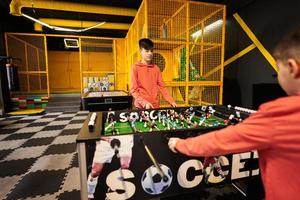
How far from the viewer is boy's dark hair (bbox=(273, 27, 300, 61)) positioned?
26.1 inches

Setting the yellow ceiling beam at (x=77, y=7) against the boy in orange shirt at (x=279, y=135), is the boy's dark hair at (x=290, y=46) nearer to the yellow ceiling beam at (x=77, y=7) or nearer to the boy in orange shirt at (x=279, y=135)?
the boy in orange shirt at (x=279, y=135)

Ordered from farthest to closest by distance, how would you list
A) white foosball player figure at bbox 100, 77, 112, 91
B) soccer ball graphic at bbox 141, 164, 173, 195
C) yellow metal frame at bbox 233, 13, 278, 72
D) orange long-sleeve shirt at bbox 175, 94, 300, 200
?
1. white foosball player figure at bbox 100, 77, 112, 91
2. yellow metal frame at bbox 233, 13, 278, 72
3. soccer ball graphic at bbox 141, 164, 173, 195
4. orange long-sleeve shirt at bbox 175, 94, 300, 200

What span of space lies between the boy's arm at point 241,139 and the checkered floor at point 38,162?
5.37 feet

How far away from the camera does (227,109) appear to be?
6.40 ft

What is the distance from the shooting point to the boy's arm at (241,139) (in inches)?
26.3

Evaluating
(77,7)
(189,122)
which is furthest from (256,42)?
(77,7)

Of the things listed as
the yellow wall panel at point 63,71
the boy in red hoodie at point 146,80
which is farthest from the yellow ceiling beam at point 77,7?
the yellow wall panel at point 63,71

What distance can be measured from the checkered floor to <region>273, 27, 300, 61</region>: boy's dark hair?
2.04 m

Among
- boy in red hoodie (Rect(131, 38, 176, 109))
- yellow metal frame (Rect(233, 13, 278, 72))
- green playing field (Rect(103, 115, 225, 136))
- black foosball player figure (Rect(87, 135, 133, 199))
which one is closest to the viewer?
black foosball player figure (Rect(87, 135, 133, 199))

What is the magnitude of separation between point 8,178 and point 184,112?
222cm

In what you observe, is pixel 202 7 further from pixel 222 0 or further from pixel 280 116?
pixel 280 116

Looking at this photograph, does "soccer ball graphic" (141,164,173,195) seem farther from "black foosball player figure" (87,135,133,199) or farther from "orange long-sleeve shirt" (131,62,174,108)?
"orange long-sleeve shirt" (131,62,174,108)

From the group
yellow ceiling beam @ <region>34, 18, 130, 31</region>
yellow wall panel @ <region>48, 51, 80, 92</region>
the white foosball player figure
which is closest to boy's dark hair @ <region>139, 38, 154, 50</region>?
the white foosball player figure

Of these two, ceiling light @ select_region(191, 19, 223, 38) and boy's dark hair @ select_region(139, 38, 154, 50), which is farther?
ceiling light @ select_region(191, 19, 223, 38)
